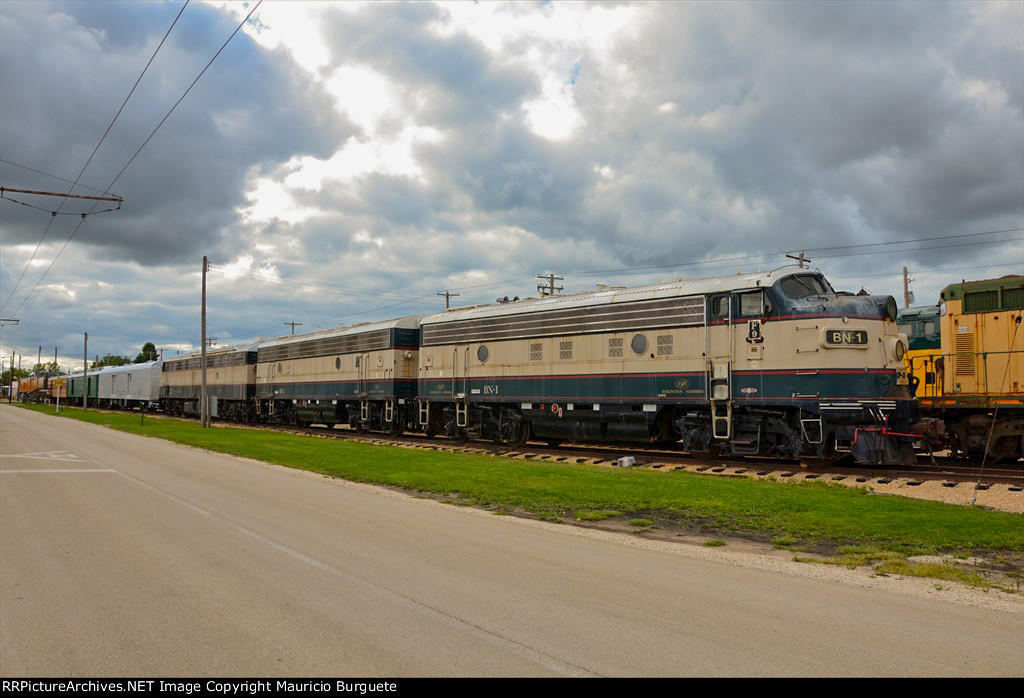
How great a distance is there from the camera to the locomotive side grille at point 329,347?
101 ft

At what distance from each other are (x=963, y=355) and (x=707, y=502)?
10.8m

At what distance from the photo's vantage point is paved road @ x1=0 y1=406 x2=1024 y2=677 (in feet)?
16.3

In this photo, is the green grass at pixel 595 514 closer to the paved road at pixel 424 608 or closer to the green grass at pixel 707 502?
the green grass at pixel 707 502

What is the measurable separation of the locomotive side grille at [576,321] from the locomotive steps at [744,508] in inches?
155

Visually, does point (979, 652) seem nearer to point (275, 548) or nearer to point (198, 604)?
point (198, 604)

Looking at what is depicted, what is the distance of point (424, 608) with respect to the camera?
618 cm

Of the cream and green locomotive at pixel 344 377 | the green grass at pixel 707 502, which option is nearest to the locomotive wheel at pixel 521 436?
the green grass at pixel 707 502

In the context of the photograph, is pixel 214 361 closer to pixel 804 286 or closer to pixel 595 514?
pixel 804 286

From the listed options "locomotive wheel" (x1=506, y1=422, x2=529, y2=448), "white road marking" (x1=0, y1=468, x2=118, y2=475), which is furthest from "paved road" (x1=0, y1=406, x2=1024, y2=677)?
"locomotive wheel" (x1=506, y1=422, x2=529, y2=448)

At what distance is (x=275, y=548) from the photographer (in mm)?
8625

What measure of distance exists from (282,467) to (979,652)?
54.2ft

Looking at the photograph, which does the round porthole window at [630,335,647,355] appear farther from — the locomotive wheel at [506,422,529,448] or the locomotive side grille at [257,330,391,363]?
the locomotive side grille at [257,330,391,363]

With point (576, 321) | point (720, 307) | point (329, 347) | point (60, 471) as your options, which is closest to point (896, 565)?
point (720, 307)
